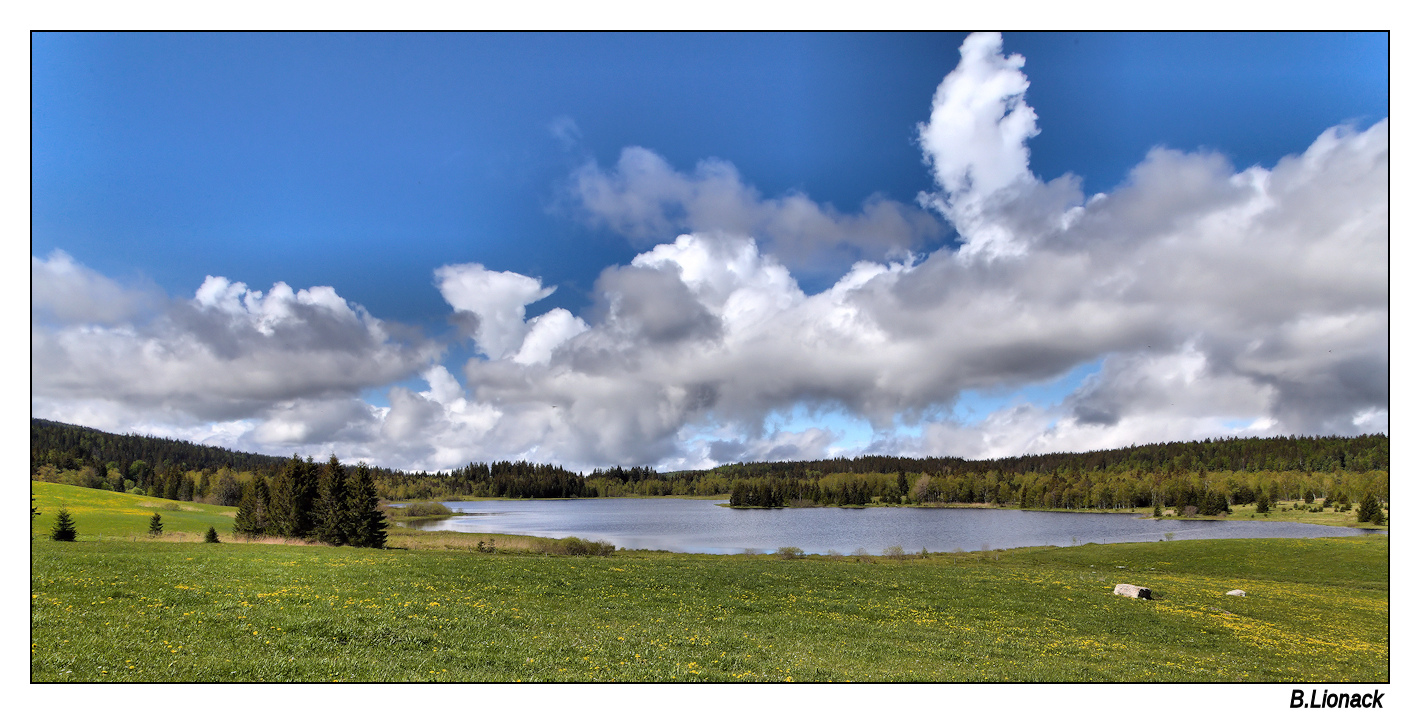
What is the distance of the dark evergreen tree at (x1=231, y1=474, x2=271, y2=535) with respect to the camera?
53.8 meters

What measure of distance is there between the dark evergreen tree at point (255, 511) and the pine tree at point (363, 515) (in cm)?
1163

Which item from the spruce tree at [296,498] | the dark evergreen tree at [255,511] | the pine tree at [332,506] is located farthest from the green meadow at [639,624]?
the dark evergreen tree at [255,511]

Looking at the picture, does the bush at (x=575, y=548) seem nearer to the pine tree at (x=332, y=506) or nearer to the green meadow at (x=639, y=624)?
the pine tree at (x=332, y=506)

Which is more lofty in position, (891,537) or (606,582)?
(606,582)

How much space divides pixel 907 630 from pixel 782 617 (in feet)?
14.0

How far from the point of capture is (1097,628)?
2258 cm

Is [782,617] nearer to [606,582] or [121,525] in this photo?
[606,582]

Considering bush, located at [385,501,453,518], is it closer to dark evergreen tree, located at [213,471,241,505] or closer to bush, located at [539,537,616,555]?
dark evergreen tree, located at [213,471,241,505]

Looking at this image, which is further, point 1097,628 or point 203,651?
point 1097,628

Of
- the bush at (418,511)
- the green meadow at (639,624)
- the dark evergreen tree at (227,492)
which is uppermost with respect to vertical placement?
the green meadow at (639,624)

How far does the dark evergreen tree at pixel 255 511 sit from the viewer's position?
177 feet

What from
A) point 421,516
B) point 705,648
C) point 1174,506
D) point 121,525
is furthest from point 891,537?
point 1174,506
